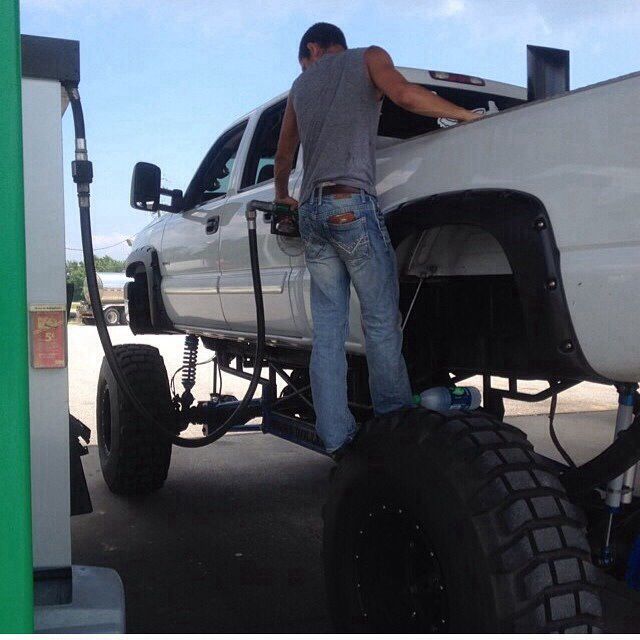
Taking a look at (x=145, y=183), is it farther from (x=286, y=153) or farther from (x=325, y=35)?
(x=325, y=35)

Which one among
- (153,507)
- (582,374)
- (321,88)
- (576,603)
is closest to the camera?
(576,603)

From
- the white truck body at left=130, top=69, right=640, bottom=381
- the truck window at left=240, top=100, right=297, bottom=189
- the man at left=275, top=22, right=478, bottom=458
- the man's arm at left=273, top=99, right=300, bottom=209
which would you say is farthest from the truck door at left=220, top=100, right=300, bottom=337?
the man at left=275, top=22, right=478, bottom=458

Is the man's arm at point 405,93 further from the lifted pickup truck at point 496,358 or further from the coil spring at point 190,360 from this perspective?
the coil spring at point 190,360

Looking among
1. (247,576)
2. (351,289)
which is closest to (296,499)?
(247,576)

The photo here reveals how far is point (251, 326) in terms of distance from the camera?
407cm

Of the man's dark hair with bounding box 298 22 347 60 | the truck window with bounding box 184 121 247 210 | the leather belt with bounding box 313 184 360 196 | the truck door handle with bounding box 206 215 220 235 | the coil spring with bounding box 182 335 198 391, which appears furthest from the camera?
the coil spring with bounding box 182 335 198 391

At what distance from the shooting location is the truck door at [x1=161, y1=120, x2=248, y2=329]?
175 inches

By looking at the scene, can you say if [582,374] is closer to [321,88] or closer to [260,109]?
[321,88]

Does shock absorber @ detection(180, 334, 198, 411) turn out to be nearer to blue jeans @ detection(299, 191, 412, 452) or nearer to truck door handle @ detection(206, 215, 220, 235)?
truck door handle @ detection(206, 215, 220, 235)

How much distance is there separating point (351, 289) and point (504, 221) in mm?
965

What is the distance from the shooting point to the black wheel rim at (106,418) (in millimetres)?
5241

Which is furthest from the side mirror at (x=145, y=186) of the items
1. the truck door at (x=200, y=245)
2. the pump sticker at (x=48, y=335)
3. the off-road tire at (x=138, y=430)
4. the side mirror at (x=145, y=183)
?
the pump sticker at (x=48, y=335)

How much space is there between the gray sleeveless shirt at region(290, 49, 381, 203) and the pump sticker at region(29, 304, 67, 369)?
1404mm

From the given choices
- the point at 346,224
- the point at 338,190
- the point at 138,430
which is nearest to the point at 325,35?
the point at 338,190
